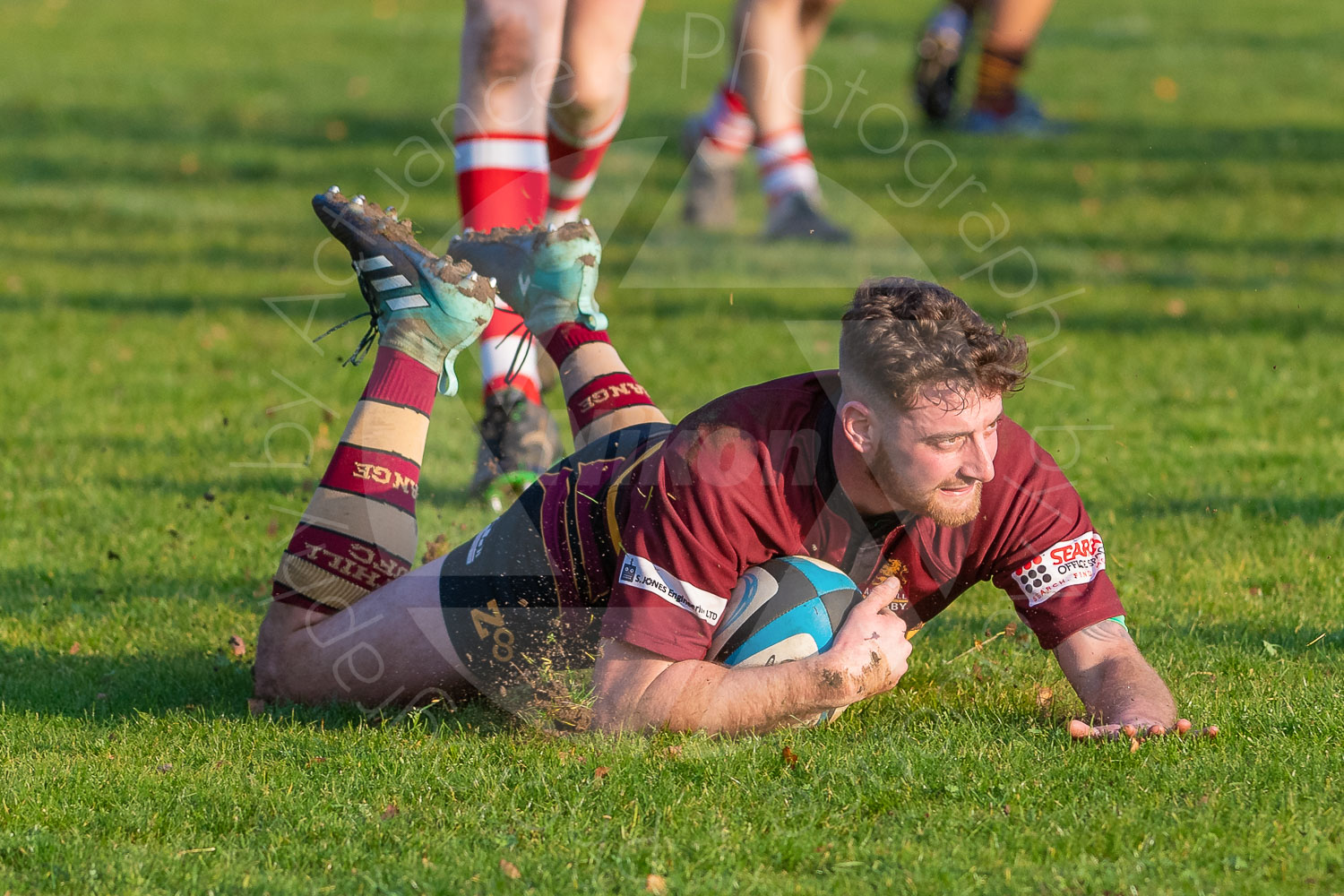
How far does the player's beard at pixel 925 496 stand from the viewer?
3396 mm

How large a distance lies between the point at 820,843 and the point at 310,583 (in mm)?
1672

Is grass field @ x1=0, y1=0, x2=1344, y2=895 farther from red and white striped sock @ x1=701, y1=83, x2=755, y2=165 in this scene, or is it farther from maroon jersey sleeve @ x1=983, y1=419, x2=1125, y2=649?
red and white striped sock @ x1=701, y1=83, x2=755, y2=165

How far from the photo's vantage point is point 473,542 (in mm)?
4016

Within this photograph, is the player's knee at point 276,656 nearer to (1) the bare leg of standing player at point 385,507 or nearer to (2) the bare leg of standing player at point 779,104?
(1) the bare leg of standing player at point 385,507

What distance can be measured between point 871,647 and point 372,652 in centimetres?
141

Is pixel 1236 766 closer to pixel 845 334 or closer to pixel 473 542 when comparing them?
pixel 845 334

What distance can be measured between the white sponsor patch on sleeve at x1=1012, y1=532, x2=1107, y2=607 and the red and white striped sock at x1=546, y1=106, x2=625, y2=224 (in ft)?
9.68

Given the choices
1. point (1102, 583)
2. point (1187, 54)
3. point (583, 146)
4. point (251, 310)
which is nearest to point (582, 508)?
point (1102, 583)

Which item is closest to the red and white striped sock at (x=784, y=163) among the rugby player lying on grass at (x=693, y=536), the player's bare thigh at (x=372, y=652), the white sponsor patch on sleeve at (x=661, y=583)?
the rugby player lying on grass at (x=693, y=536)

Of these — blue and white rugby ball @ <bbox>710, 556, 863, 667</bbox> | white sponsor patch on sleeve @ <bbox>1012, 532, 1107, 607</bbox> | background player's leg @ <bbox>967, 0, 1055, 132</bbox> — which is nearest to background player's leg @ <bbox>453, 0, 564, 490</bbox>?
blue and white rugby ball @ <bbox>710, 556, 863, 667</bbox>

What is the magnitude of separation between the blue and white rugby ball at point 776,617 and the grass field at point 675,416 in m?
0.24

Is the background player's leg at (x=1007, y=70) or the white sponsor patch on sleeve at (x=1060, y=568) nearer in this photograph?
the white sponsor patch on sleeve at (x=1060, y=568)

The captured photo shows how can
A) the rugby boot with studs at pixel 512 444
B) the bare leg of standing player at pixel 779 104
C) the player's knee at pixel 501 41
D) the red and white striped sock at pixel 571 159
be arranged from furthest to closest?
the bare leg of standing player at pixel 779 104
the red and white striped sock at pixel 571 159
the rugby boot with studs at pixel 512 444
the player's knee at pixel 501 41

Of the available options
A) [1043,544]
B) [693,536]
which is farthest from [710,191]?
[693,536]
